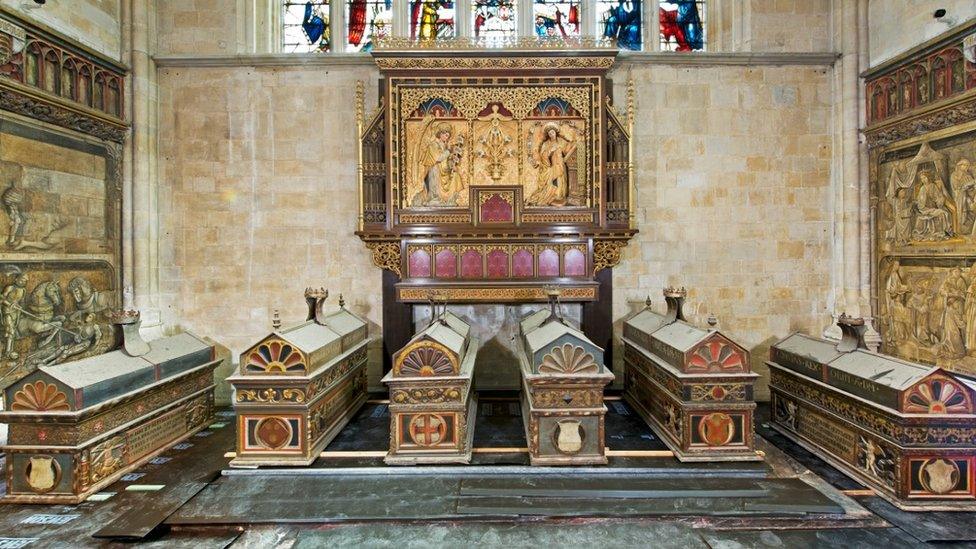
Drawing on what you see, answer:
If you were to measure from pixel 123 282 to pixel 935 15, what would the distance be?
11.8m

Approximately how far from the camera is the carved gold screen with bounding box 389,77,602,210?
7422mm

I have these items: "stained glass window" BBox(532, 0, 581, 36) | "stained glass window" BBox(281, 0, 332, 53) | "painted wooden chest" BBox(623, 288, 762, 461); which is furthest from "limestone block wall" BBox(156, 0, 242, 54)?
"painted wooden chest" BBox(623, 288, 762, 461)

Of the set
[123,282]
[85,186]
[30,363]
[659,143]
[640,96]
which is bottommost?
[30,363]

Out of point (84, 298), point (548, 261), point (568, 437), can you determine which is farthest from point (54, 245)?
point (568, 437)

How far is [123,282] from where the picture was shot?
7.18 metres

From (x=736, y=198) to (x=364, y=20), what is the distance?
6864 millimetres

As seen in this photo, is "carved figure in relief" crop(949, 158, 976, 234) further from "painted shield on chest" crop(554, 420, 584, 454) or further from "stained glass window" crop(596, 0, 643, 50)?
"painted shield on chest" crop(554, 420, 584, 454)

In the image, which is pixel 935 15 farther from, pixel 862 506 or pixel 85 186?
pixel 85 186

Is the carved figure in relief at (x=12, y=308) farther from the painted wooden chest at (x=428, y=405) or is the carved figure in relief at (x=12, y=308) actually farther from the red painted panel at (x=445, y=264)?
the red painted panel at (x=445, y=264)

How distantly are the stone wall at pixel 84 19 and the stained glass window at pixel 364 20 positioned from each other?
334cm

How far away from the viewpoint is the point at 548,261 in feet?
24.4

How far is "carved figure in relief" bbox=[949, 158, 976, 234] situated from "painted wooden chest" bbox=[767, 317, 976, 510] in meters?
2.28

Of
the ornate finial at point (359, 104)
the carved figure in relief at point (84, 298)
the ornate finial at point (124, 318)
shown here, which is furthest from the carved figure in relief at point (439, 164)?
the carved figure in relief at point (84, 298)

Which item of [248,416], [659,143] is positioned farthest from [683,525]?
[659,143]
